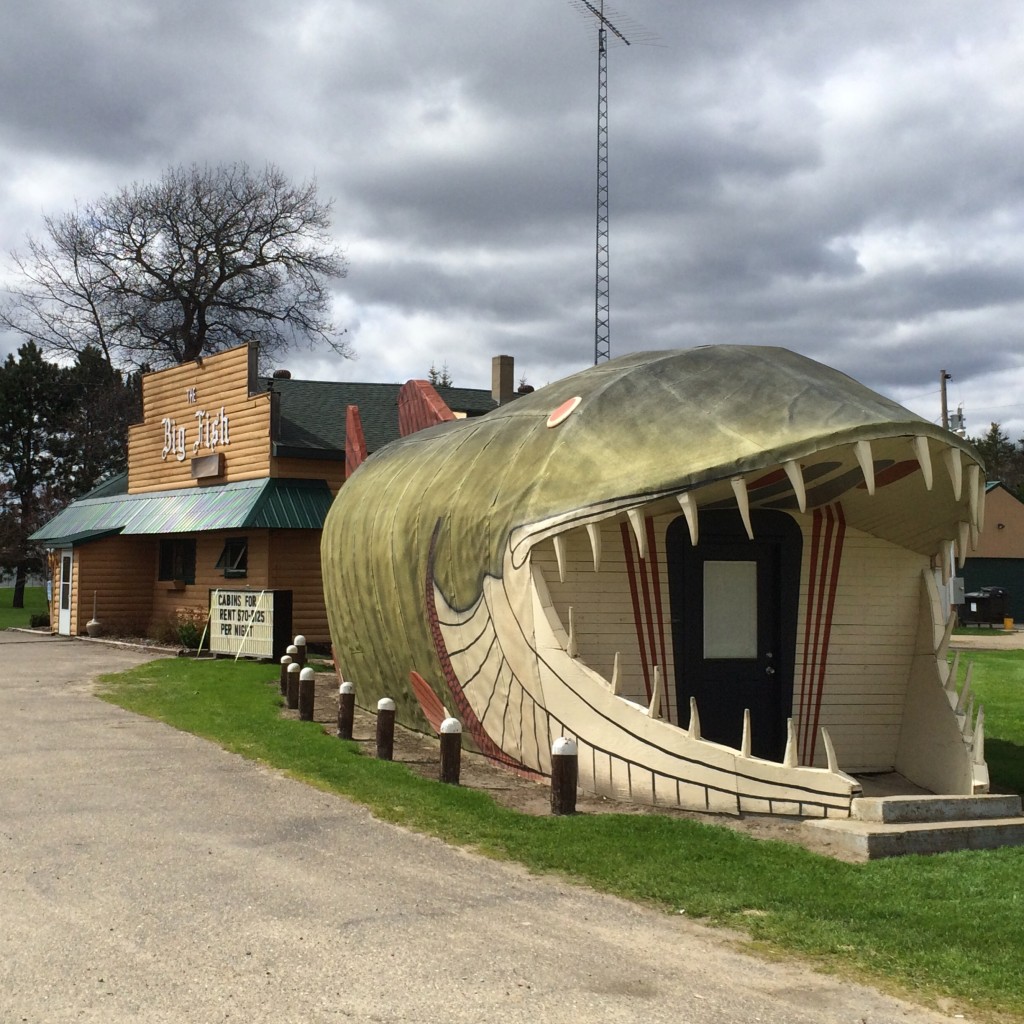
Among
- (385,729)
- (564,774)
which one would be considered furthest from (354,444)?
(564,774)

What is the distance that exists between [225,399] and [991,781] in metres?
17.0

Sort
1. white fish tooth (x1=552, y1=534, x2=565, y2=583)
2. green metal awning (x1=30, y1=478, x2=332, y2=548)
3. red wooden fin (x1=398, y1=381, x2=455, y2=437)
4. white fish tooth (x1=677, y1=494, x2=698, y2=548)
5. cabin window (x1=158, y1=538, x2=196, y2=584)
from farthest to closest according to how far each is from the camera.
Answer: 1. cabin window (x1=158, y1=538, x2=196, y2=584)
2. green metal awning (x1=30, y1=478, x2=332, y2=548)
3. red wooden fin (x1=398, y1=381, x2=455, y2=437)
4. white fish tooth (x1=552, y1=534, x2=565, y2=583)
5. white fish tooth (x1=677, y1=494, x2=698, y2=548)

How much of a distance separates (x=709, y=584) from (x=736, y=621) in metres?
0.40

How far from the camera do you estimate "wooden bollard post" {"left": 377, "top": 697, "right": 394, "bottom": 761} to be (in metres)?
10.0

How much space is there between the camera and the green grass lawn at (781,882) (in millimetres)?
5129

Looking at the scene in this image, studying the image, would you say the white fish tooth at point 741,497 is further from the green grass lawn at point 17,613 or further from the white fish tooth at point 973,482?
the green grass lawn at point 17,613

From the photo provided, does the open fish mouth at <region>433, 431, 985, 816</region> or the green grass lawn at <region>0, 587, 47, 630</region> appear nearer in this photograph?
the open fish mouth at <region>433, 431, 985, 816</region>

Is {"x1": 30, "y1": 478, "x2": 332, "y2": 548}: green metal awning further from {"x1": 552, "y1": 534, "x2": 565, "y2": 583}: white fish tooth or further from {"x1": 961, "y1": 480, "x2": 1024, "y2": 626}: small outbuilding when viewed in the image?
{"x1": 961, "y1": 480, "x2": 1024, "y2": 626}: small outbuilding

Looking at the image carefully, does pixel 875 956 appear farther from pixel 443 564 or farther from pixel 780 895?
pixel 443 564

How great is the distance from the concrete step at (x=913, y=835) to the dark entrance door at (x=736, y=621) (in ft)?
6.08

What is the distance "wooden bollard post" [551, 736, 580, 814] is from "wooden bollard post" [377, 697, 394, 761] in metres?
2.48

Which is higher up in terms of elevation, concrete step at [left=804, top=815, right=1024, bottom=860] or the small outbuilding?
the small outbuilding

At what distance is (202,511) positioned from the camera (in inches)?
878

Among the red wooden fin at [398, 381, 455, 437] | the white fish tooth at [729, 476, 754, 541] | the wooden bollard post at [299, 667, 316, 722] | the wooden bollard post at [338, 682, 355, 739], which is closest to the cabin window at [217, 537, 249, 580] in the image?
the red wooden fin at [398, 381, 455, 437]
